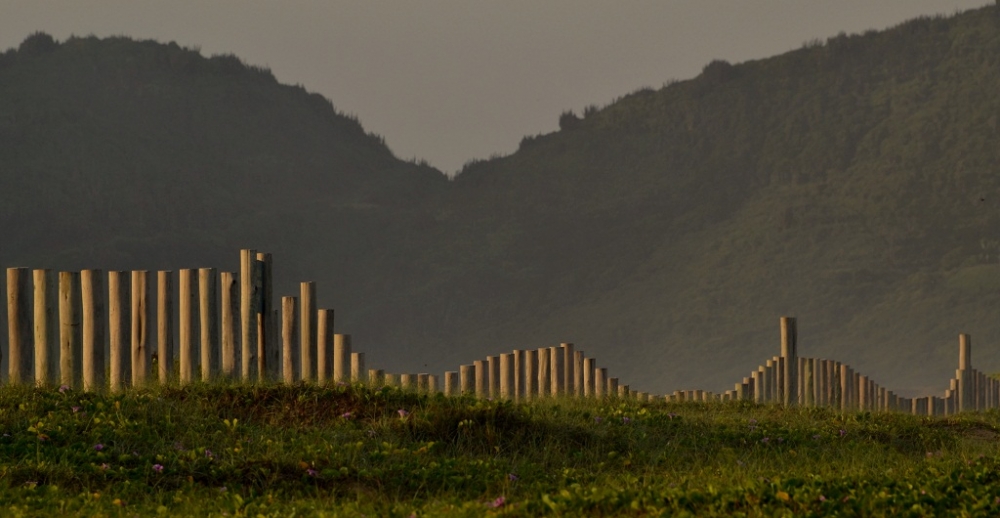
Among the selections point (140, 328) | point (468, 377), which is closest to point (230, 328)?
point (140, 328)

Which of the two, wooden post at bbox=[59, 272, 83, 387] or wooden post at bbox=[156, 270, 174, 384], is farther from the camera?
wooden post at bbox=[156, 270, 174, 384]

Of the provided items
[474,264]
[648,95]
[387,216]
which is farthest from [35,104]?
[648,95]

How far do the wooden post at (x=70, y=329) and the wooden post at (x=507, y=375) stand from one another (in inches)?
296

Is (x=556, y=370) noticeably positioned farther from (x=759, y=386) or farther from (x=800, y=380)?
(x=800, y=380)

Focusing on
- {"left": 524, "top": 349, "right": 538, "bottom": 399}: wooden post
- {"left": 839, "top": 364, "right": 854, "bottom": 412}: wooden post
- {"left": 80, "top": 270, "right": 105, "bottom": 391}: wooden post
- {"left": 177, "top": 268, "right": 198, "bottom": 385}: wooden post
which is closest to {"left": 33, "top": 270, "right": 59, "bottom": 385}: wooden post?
{"left": 80, "top": 270, "right": 105, "bottom": 391}: wooden post

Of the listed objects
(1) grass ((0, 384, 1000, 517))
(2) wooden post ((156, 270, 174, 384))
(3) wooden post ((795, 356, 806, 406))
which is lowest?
(3) wooden post ((795, 356, 806, 406))

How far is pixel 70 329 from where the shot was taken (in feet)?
44.1

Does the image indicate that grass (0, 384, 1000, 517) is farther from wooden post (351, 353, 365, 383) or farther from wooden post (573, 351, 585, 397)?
wooden post (573, 351, 585, 397)

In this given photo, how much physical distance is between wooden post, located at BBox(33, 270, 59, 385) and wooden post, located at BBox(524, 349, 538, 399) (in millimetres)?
8123

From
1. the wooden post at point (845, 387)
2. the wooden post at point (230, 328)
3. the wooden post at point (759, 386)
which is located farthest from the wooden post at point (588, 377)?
the wooden post at point (230, 328)

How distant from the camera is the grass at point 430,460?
862 cm

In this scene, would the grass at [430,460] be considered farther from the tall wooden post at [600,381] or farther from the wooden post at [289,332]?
the tall wooden post at [600,381]

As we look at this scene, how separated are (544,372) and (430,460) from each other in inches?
382

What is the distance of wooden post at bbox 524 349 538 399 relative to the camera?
19984 millimetres
